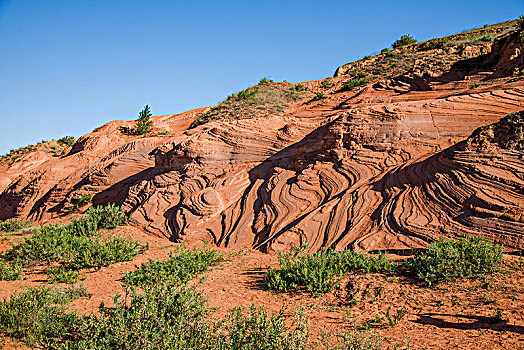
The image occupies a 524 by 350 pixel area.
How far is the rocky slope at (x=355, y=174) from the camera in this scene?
26.5 ft

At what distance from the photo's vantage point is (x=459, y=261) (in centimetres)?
638

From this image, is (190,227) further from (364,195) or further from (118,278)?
(364,195)

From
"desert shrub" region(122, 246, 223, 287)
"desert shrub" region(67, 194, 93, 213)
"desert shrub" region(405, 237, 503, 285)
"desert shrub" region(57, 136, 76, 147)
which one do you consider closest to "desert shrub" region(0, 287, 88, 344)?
"desert shrub" region(122, 246, 223, 287)

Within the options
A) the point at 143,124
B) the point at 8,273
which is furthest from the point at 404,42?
the point at 8,273

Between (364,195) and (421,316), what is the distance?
198 inches

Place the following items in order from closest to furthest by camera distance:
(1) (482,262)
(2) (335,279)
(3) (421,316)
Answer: (3) (421,316) < (1) (482,262) < (2) (335,279)

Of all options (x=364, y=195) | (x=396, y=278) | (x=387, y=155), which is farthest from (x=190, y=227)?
(x=396, y=278)

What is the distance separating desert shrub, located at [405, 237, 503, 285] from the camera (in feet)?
20.5

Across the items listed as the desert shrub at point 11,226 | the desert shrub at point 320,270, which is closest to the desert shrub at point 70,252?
the desert shrub at point 320,270

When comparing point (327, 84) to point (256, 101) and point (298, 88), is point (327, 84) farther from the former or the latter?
point (256, 101)

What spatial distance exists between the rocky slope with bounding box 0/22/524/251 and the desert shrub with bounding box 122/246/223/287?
2.11m

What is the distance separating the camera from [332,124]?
12.1m

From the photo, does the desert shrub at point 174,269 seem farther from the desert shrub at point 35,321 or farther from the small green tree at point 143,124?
the small green tree at point 143,124

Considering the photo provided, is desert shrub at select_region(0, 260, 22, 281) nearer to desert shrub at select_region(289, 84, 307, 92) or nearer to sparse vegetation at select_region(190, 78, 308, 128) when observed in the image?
sparse vegetation at select_region(190, 78, 308, 128)
